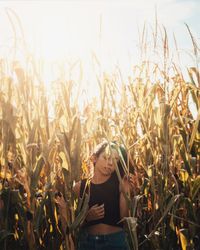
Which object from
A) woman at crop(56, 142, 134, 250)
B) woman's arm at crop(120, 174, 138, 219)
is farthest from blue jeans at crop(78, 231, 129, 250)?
woman's arm at crop(120, 174, 138, 219)

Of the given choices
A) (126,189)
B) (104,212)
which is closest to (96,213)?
(104,212)

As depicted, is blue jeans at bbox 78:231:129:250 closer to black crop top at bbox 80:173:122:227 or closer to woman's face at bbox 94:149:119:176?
black crop top at bbox 80:173:122:227

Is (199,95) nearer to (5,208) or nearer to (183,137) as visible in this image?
(183,137)

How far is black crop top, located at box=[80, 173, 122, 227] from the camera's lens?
221 centimetres

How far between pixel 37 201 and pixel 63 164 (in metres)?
0.27

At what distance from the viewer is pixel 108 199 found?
2246mm

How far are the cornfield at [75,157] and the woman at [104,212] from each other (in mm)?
88

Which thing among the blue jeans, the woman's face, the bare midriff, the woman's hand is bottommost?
→ the blue jeans

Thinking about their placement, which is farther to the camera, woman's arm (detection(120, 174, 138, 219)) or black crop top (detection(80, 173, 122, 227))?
black crop top (detection(80, 173, 122, 227))

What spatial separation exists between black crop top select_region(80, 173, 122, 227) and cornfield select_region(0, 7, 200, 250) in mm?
121

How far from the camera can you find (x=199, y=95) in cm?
229

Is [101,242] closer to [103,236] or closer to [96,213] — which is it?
[103,236]

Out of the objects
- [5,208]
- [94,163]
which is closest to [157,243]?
[94,163]

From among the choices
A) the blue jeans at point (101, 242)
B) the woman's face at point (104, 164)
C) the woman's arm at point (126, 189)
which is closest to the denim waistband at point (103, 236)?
the blue jeans at point (101, 242)
